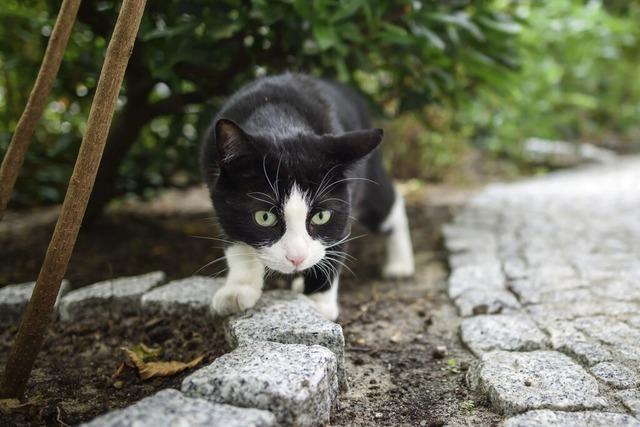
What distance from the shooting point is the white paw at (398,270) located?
9.68 feet

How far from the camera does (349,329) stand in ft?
7.25

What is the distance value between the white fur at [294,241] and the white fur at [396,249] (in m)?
1.20

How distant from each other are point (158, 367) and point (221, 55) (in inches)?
62.0

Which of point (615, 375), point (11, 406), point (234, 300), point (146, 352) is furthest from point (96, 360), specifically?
point (615, 375)

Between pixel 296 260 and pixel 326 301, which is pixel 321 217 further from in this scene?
pixel 326 301

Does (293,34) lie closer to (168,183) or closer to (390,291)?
(390,291)

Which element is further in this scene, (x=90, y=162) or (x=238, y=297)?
(x=238, y=297)

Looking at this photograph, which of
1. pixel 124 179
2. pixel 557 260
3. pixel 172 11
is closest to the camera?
pixel 172 11

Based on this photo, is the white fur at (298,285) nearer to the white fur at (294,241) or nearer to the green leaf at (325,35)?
the white fur at (294,241)

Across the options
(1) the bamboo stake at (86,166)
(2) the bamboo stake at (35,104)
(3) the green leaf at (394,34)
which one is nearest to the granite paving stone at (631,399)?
(1) the bamboo stake at (86,166)

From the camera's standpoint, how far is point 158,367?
5.93 feet

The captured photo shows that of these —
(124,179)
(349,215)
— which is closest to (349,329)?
(349,215)

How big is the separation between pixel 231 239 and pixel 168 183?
192 cm

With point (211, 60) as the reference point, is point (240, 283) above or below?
below
